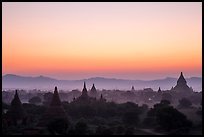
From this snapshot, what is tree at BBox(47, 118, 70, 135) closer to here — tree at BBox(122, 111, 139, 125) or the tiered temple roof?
the tiered temple roof

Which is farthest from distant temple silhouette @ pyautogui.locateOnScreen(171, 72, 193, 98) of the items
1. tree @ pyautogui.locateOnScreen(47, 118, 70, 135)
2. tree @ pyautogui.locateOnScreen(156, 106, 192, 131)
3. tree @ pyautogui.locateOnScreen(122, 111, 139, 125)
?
tree @ pyautogui.locateOnScreen(47, 118, 70, 135)

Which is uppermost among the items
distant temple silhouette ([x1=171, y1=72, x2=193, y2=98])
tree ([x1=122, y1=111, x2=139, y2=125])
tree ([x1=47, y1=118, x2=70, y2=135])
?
distant temple silhouette ([x1=171, y1=72, x2=193, y2=98])

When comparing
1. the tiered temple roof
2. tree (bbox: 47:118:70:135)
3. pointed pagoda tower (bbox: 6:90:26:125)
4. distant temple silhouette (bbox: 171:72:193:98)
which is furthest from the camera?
distant temple silhouette (bbox: 171:72:193:98)

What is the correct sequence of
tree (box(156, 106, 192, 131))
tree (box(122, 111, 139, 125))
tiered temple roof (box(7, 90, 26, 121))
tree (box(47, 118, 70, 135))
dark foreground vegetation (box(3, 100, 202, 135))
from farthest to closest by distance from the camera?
tree (box(122, 111, 139, 125))
tiered temple roof (box(7, 90, 26, 121))
tree (box(156, 106, 192, 131))
dark foreground vegetation (box(3, 100, 202, 135))
tree (box(47, 118, 70, 135))

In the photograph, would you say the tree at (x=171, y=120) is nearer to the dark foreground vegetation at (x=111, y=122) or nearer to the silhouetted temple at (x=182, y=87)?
the dark foreground vegetation at (x=111, y=122)

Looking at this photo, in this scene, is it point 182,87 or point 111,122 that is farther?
point 182,87

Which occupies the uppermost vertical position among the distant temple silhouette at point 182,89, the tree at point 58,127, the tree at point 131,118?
the distant temple silhouette at point 182,89

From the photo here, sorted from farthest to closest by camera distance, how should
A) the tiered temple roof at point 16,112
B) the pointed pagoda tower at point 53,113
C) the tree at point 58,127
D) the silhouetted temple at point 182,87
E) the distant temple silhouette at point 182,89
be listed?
the silhouetted temple at point 182,87
the distant temple silhouette at point 182,89
the tiered temple roof at point 16,112
the pointed pagoda tower at point 53,113
the tree at point 58,127

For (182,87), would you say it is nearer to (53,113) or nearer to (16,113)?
(53,113)

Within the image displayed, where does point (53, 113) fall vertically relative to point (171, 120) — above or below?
above

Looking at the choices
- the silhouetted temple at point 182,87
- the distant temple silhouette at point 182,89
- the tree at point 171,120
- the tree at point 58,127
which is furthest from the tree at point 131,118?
the silhouetted temple at point 182,87

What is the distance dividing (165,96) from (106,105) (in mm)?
26508

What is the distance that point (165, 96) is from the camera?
75.8 m

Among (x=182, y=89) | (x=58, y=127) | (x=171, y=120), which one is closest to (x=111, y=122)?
(x=171, y=120)
